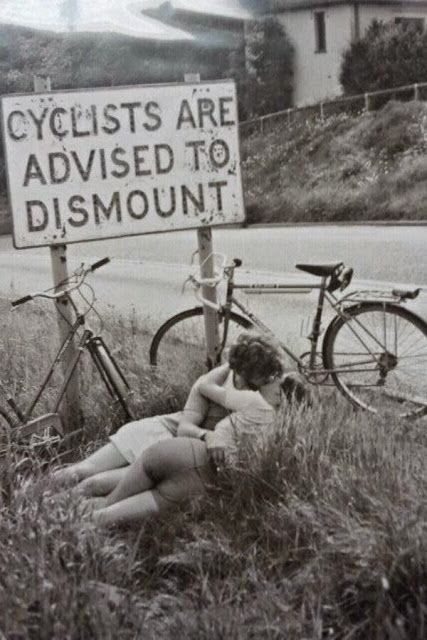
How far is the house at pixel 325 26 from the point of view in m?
8.19

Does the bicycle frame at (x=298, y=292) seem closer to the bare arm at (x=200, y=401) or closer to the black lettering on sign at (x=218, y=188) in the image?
the black lettering on sign at (x=218, y=188)

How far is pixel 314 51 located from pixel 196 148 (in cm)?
1007

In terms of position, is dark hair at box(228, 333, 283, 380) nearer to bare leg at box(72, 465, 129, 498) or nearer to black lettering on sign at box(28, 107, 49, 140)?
bare leg at box(72, 465, 129, 498)

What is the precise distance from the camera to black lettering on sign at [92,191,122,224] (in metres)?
4.59

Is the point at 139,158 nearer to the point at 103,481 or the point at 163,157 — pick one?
the point at 163,157

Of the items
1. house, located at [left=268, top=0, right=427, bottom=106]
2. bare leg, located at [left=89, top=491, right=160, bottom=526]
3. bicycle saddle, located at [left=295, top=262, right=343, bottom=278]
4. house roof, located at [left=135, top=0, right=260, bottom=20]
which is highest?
house, located at [left=268, top=0, right=427, bottom=106]

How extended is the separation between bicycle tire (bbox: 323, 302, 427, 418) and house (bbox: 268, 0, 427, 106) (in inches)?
134

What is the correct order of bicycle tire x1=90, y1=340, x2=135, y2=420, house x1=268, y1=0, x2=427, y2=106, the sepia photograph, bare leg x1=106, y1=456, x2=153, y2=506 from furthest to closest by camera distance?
house x1=268, y1=0, x2=427, y2=106 → bicycle tire x1=90, y1=340, x2=135, y2=420 → bare leg x1=106, y1=456, x2=153, y2=506 → the sepia photograph

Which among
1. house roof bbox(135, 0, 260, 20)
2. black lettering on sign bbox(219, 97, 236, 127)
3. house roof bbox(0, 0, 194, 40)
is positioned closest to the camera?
black lettering on sign bbox(219, 97, 236, 127)

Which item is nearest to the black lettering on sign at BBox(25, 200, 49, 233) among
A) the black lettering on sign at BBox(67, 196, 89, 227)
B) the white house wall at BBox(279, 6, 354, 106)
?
the black lettering on sign at BBox(67, 196, 89, 227)

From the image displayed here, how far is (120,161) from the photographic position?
4594mm

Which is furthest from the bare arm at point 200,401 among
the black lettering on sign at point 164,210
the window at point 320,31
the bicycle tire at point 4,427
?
the window at point 320,31

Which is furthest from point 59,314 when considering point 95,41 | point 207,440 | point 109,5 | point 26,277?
point 26,277

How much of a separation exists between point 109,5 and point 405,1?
8.22 feet
